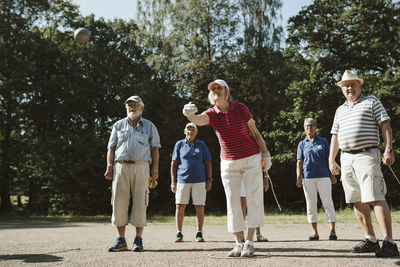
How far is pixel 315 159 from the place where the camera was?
7.53 m

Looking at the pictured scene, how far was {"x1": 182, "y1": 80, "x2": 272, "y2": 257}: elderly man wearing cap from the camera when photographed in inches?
199

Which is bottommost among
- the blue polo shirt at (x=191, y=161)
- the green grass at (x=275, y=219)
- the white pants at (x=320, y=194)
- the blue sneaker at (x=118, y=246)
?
the green grass at (x=275, y=219)

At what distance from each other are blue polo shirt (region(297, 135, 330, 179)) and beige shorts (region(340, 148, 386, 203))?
2136mm

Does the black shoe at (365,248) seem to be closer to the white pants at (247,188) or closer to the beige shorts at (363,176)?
the beige shorts at (363,176)

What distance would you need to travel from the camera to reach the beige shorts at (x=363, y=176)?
496 cm

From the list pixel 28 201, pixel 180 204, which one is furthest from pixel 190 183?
pixel 28 201

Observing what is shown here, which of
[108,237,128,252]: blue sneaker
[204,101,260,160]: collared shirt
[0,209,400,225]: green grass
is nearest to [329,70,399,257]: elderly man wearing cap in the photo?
[204,101,260,160]: collared shirt

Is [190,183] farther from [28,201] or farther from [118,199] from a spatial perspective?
[28,201]

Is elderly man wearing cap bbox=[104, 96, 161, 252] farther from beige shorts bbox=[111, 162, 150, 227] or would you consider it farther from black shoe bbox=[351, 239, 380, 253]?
black shoe bbox=[351, 239, 380, 253]

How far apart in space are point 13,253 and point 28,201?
19.9 m

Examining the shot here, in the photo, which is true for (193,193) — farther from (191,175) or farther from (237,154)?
(237,154)

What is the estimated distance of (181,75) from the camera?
2455 cm

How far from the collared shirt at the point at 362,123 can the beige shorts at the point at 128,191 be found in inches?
111

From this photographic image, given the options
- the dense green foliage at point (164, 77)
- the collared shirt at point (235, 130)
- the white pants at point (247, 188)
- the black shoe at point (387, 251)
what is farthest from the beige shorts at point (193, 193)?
the dense green foliage at point (164, 77)
